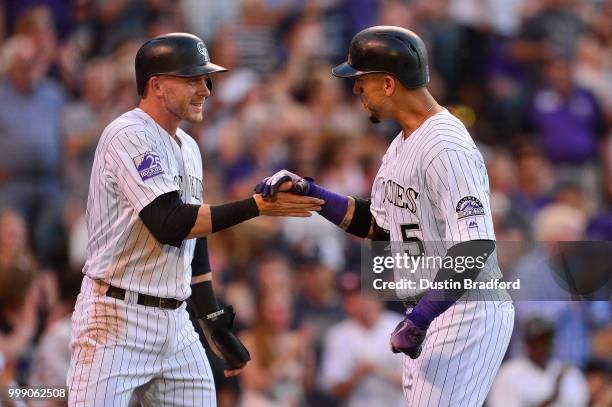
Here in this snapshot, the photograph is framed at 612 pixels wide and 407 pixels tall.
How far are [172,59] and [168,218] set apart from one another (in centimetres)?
Result: 74

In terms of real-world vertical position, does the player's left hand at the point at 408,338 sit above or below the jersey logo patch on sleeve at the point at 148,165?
below

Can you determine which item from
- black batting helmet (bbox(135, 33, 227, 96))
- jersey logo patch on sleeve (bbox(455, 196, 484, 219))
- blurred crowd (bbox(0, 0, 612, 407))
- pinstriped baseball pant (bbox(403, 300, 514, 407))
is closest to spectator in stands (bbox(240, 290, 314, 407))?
blurred crowd (bbox(0, 0, 612, 407))

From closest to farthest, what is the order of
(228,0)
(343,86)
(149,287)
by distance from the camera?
(149,287), (343,86), (228,0)

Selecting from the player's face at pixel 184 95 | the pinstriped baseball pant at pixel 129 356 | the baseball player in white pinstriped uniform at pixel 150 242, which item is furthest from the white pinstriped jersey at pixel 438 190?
the pinstriped baseball pant at pixel 129 356

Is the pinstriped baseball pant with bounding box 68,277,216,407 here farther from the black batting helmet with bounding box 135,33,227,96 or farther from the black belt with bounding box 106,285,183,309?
the black batting helmet with bounding box 135,33,227,96

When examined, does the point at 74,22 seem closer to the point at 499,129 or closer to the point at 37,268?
the point at 37,268

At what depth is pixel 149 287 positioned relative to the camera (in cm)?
518

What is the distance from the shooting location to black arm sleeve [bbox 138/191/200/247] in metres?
5.05

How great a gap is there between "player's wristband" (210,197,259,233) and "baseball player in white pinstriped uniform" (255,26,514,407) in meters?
0.09

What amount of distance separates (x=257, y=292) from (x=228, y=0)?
13.9 feet

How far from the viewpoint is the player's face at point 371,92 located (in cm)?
532

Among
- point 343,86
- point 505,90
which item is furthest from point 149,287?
point 505,90

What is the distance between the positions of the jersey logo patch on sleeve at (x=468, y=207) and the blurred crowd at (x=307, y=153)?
182 cm

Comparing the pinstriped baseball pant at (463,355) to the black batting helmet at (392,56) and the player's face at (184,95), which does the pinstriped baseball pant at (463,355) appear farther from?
the player's face at (184,95)
